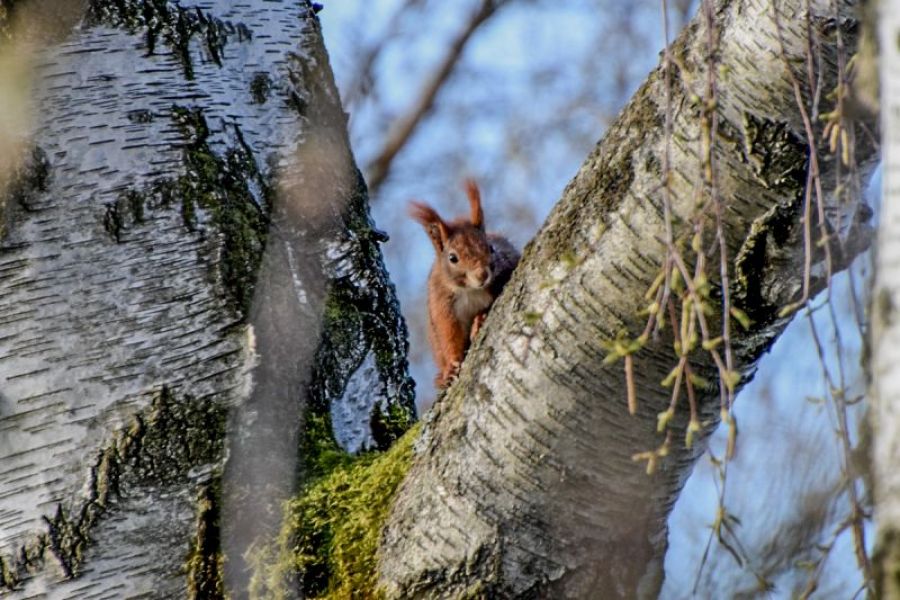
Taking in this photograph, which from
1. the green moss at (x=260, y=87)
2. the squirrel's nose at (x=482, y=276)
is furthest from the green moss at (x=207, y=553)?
the squirrel's nose at (x=482, y=276)

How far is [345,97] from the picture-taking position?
6336 mm

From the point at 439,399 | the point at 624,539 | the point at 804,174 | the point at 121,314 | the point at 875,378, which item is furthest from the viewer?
the point at 121,314

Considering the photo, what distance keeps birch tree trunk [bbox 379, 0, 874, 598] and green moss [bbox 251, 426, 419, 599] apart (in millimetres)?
62

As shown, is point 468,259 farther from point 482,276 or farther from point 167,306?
point 167,306

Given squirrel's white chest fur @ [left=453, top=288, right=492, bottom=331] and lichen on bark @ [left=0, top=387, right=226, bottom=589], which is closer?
lichen on bark @ [left=0, top=387, right=226, bottom=589]

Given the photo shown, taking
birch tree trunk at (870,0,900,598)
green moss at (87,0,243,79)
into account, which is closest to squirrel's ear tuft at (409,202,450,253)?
green moss at (87,0,243,79)

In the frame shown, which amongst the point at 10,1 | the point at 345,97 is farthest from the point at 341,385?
the point at 345,97

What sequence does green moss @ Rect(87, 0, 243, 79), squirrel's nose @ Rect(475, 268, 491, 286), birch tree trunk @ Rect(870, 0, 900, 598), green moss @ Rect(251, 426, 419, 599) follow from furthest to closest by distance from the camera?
squirrel's nose @ Rect(475, 268, 491, 286) < green moss @ Rect(87, 0, 243, 79) < green moss @ Rect(251, 426, 419, 599) < birch tree trunk @ Rect(870, 0, 900, 598)

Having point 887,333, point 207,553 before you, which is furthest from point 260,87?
point 887,333

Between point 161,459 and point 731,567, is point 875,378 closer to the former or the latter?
point 161,459

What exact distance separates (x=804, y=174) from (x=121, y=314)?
1150mm

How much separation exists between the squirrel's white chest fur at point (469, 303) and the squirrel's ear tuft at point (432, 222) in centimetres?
18

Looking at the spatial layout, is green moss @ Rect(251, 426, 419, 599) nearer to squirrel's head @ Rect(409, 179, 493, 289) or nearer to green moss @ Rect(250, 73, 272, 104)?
green moss @ Rect(250, 73, 272, 104)

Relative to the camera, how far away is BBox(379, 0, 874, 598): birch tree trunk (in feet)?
4.76
